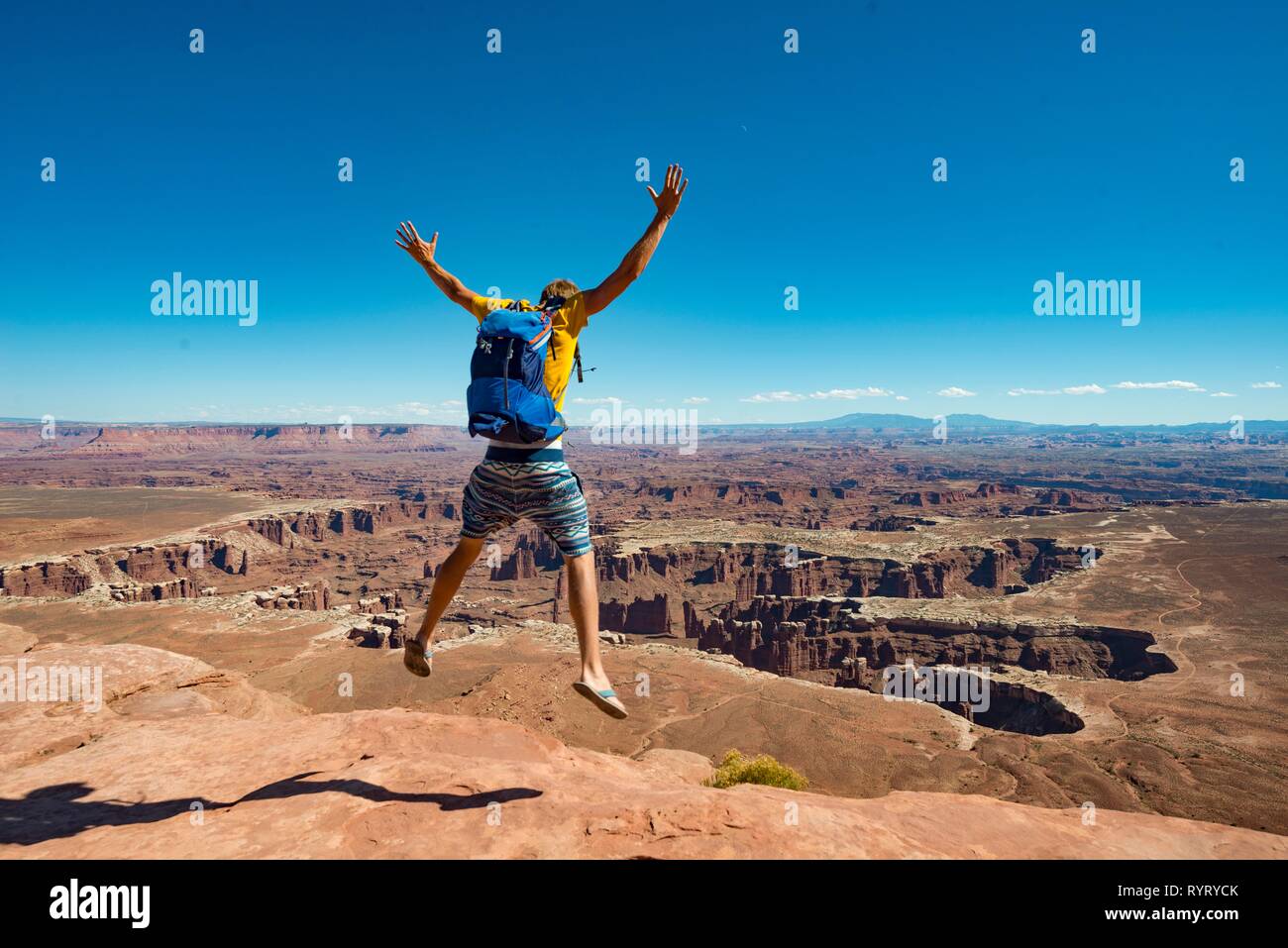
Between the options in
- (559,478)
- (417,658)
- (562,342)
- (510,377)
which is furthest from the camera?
(417,658)

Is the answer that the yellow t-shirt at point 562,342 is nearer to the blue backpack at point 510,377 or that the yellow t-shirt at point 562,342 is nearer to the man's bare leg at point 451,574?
the blue backpack at point 510,377

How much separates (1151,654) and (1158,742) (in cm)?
1973

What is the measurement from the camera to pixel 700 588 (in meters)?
76.8

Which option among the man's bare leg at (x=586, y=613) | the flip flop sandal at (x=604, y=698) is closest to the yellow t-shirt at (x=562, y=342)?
the man's bare leg at (x=586, y=613)

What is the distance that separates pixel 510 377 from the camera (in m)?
3.56

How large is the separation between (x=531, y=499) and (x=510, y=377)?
0.79m

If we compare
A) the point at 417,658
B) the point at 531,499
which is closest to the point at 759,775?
the point at 417,658

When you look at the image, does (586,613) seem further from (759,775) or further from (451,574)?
(759,775)

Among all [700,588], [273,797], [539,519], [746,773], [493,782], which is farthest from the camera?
→ [700,588]

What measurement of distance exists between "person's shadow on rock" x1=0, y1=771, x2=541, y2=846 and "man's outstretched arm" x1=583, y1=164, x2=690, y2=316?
11.5 ft

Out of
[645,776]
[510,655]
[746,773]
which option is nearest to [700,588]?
[510,655]

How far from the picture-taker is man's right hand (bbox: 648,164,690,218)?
3627 millimetres

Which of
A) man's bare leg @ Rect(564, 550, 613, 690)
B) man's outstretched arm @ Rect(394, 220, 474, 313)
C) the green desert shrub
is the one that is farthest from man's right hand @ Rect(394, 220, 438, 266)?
the green desert shrub

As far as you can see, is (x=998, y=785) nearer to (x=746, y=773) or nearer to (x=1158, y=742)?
(x=1158, y=742)
